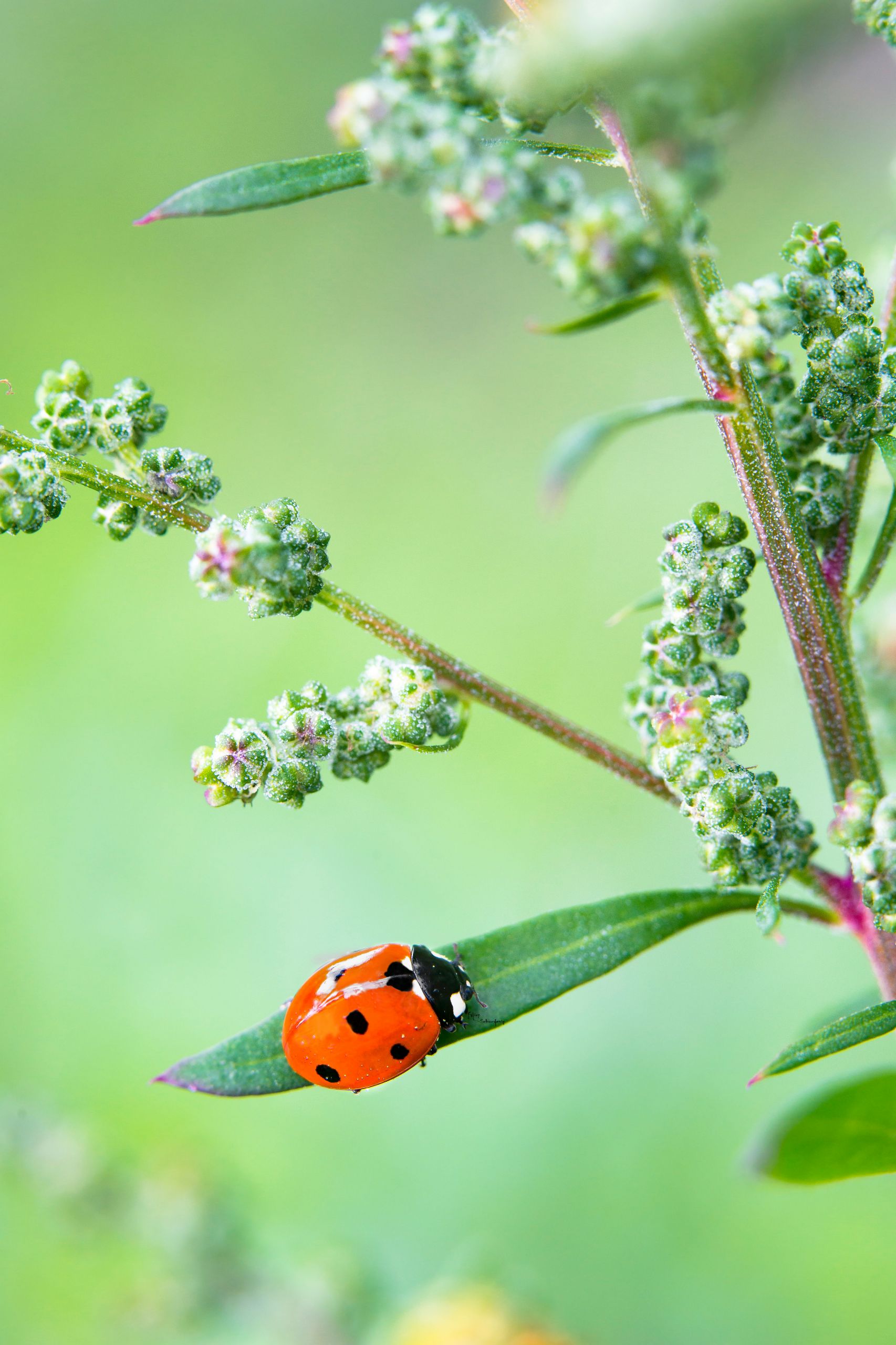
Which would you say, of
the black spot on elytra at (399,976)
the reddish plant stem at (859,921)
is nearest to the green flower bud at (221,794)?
the black spot on elytra at (399,976)

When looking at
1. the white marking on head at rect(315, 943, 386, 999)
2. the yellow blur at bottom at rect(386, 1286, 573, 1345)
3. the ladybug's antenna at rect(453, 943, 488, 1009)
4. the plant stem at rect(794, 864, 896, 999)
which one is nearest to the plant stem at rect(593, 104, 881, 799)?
the plant stem at rect(794, 864, 896, 999)

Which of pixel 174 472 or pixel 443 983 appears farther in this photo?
pixel 443 983

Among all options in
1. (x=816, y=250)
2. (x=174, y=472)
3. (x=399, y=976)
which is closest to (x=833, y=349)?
(x=816, y=250)

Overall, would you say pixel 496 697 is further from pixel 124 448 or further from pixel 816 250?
pixel 816 250

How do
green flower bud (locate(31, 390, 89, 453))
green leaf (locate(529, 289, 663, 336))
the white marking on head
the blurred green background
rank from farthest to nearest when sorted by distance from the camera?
the blurred green background, the white marking on head, green flower bud (locate(31, 390, 89, 453)), green leaf (locate(529, 289, 663, 336))

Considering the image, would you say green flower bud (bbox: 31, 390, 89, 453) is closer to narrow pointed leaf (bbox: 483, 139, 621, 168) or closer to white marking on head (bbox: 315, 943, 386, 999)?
narrow pointed leaf (bbox: 483, 139, 621, 168)

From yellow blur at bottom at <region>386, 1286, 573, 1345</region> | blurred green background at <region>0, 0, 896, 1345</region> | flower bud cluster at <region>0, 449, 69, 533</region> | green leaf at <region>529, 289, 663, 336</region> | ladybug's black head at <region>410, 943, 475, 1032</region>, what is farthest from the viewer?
blurred green background at <region>0, 0, 896, 1345</region>
